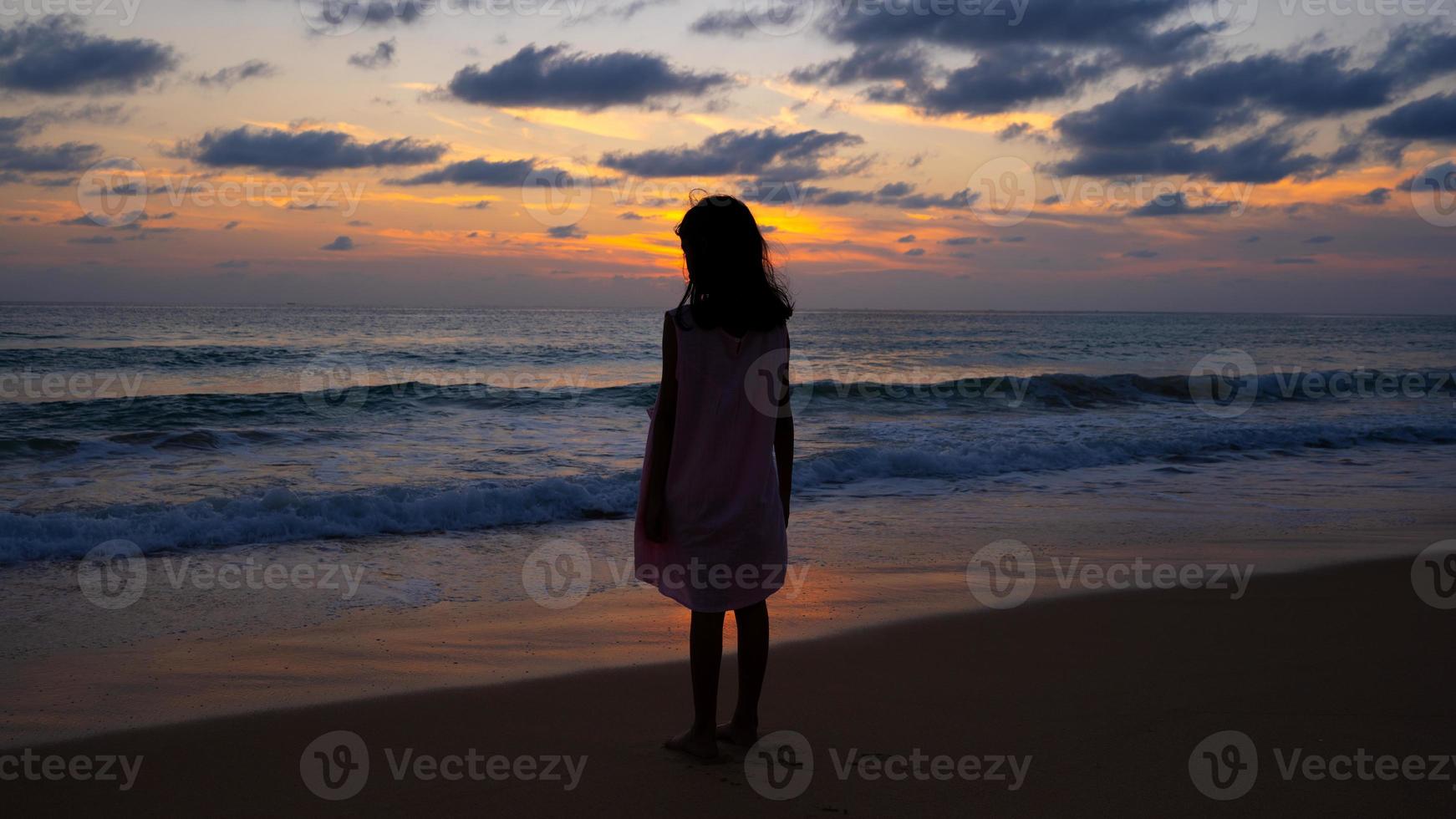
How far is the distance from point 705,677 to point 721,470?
2.42 ft

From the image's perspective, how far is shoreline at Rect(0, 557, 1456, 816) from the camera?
2.84 meters

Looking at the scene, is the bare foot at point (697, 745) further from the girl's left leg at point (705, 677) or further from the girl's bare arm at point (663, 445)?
the girl's bare arm at point (663, 445)

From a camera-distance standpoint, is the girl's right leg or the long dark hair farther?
the girl's right leg

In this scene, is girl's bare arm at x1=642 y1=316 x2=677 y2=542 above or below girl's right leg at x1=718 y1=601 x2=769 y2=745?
above

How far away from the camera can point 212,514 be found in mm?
7188

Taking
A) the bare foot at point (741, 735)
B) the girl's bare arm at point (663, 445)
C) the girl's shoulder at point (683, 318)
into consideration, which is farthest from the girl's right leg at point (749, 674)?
the girl's shoulder at point (683, 318)

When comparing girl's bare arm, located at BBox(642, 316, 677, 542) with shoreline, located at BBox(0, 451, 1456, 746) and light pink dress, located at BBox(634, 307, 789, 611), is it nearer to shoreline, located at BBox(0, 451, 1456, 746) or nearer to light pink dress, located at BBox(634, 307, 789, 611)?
light pink dress, located at BBox(634, 307, 789, 611)

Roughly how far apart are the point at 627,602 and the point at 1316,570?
14.5ft

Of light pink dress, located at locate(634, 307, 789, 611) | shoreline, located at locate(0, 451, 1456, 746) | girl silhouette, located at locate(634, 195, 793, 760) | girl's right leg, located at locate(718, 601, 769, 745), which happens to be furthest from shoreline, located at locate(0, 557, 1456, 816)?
light pink dress, located at locate(634, 307, 789, 611)

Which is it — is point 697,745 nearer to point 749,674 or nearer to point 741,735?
point 741,735

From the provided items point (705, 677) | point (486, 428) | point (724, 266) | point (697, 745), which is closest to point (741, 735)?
point (697, 745)

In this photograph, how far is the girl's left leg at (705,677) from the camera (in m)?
3.04

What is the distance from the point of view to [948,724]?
3.44 metres

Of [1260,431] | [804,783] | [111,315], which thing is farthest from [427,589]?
[111,315]
